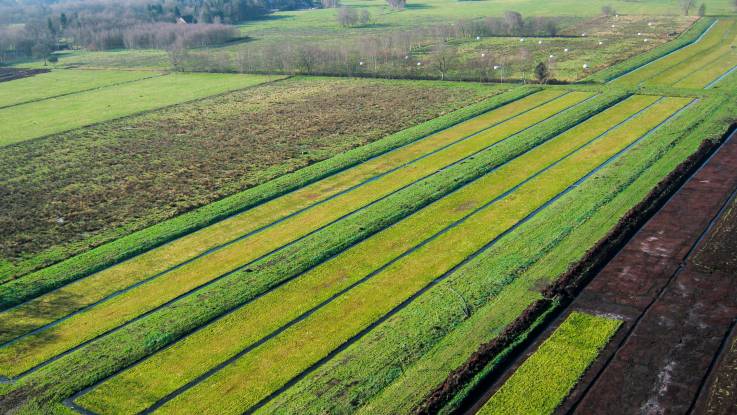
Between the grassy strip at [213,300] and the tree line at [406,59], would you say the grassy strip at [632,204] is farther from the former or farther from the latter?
the tree line at [406,59]

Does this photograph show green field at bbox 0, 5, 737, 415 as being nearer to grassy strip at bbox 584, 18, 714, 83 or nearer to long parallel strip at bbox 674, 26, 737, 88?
long parallel strip at bbox 674, 26, 737, 88

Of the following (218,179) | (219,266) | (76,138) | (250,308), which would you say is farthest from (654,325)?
(76,138)

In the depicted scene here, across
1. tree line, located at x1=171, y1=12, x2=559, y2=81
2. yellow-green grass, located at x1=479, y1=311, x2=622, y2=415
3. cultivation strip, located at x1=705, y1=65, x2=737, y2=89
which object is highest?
tree line, located at x1=171, y1=12, x2=559, y2=81

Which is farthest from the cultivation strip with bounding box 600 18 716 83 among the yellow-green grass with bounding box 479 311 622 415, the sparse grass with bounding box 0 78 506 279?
the yellow-green grass with bounding box 479 311 622 415

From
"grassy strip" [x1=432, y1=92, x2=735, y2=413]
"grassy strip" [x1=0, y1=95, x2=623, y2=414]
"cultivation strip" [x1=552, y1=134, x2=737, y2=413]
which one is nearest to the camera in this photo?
"cultivation strip" [x1=552, y1=134, x2=737, y2=413]

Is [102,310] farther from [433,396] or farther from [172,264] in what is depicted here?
[433,396]

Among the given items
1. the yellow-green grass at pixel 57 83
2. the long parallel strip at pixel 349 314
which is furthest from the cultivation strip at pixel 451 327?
the yellow-green grass at pixel 57 83

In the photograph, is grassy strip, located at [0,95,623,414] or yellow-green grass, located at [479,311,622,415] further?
grassy strip, located at [0,95,623,414]
